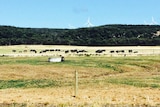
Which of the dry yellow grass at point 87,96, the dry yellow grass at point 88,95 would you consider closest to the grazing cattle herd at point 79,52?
the dry yellow grass at point 88,95

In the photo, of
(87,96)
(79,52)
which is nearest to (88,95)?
(87,96)

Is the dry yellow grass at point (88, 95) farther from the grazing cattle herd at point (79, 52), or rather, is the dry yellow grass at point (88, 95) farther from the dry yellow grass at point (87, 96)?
the grazing cattle herd at point (79, 52)

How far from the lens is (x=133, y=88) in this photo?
31.5 metres

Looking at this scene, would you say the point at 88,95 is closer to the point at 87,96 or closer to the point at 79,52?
the point at 87,96

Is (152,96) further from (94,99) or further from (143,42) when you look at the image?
(143,42)

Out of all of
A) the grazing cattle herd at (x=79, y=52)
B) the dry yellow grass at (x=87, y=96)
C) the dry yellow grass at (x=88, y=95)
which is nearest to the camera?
the dry yellow grass at (x=88, y=95)

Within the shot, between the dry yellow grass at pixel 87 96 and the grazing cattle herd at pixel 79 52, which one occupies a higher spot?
the grazing cattle herd at pixel 79 52

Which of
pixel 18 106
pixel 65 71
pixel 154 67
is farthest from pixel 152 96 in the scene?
pixel 154 67

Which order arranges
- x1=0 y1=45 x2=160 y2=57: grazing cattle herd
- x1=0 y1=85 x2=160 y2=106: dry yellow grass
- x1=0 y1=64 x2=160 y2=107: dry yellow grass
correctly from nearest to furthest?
1. x1=0 y1=64 x2=160 y2=107: dry yellow grass
2. x1=0 y1=85 x2=160 y2=106: dry yellow grass
3. x1=0 y1=45 x2=160 y2=57: grazing cattle herd

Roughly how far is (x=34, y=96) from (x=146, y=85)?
379 inches

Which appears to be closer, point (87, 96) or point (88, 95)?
point (87, 96)

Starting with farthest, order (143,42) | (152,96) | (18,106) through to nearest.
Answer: (143,42) < (152,96) < (18,106)

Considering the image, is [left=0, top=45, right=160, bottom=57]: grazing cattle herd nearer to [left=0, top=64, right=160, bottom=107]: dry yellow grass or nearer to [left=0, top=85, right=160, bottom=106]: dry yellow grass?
[left=0, top=64, right=160, bottom=107]: dry yellow grass

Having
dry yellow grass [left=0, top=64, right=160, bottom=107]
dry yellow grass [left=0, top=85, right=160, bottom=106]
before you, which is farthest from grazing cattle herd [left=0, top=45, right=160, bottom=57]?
dry yellow grass [left=0, top=85, right=160, bottom=106]
